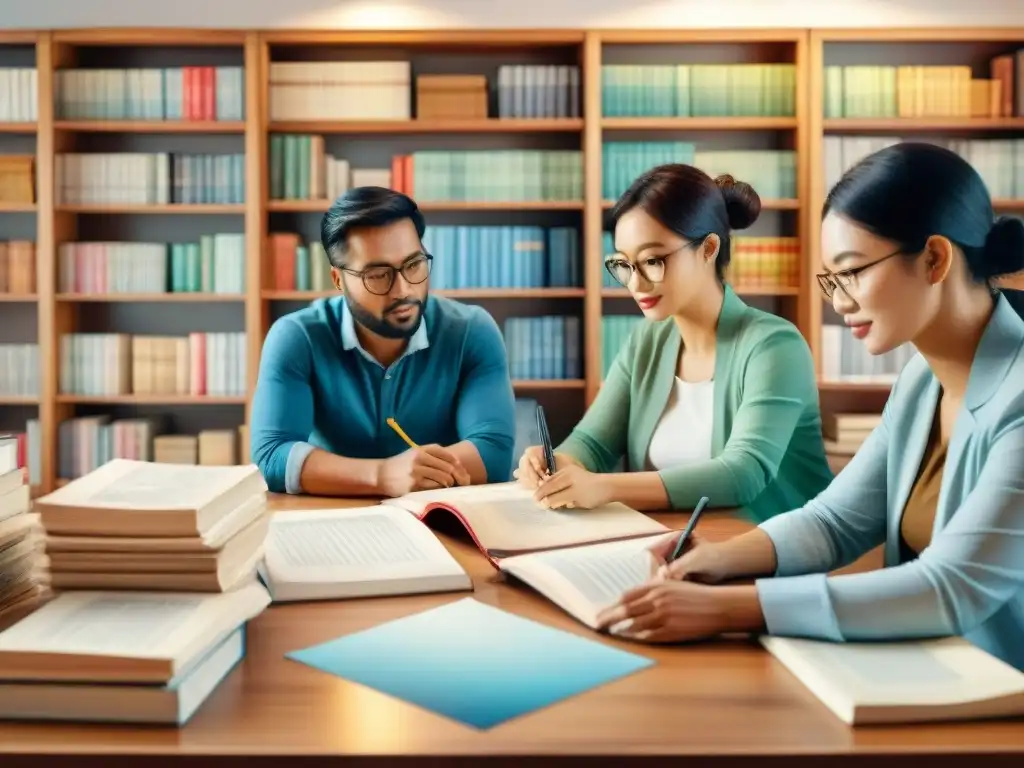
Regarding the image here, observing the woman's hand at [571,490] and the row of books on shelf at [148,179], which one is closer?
the woman's hand at [571,490]

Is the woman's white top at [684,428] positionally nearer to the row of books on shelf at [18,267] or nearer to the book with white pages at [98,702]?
the book with white pages at [98,702]

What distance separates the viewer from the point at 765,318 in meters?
1.98

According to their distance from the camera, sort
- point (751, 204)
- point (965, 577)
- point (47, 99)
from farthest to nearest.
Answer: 1. point (47, 99)
2. point (751, 204)
3. point (965, 577)

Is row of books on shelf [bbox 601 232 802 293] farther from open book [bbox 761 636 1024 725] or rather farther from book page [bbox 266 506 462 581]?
open book [bbox 761 636 1024 725]

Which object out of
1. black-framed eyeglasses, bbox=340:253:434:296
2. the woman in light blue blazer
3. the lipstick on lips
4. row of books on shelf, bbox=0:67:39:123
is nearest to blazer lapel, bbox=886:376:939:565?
the woman in light blue blazer

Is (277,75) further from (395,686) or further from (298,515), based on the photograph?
(395,686)

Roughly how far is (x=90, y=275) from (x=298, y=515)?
2678 mm

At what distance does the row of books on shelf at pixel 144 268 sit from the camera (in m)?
3.75

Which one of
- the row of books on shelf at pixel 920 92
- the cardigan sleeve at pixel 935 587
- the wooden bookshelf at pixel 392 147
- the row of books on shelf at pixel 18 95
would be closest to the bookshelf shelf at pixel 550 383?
the wooden bookshelf at pixel 392 147

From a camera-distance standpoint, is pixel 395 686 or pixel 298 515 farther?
pixel 298 515

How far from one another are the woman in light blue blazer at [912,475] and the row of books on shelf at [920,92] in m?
2.73


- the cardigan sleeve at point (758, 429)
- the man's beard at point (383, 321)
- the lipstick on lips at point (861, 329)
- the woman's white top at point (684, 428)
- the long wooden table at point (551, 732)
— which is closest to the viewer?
the long wooden table at point (551, 732)

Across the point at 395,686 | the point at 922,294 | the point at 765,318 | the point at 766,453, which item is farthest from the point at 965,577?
the point at 765,318

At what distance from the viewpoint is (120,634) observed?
2.70 ft
